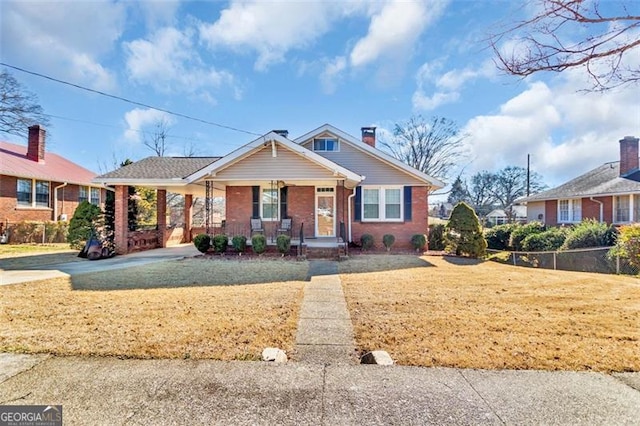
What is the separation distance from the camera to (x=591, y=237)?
1427cm

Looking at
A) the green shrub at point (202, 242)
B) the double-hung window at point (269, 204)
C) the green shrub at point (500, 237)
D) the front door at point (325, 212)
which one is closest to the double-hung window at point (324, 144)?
the front door at point (325, 212)

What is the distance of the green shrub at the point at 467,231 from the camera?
13.7 metres

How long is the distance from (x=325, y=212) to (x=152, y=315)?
1052cm

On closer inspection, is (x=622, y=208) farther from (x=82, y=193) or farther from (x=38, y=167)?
(x=38, y=167)

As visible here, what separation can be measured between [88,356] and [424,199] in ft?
46.5

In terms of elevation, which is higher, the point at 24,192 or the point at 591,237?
the point at 24,192

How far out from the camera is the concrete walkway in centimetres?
394

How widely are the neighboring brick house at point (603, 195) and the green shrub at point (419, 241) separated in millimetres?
12114

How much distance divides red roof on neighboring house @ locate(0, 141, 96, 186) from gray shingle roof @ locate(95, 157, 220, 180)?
246 inches

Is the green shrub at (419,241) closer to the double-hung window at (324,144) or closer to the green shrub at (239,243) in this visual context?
the double-hung window at (324,144)

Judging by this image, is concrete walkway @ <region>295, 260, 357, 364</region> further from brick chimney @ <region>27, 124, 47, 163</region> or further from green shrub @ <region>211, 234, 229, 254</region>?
brick chimney @ <region>27, 124, 47, 163</region>

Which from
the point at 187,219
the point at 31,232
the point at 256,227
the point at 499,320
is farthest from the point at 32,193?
the point at 499,320

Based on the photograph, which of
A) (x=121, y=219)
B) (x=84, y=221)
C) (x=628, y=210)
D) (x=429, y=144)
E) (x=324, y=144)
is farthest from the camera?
(x=429, y=144)

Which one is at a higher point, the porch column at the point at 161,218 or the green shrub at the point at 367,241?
the porch column at the point at 161,218
